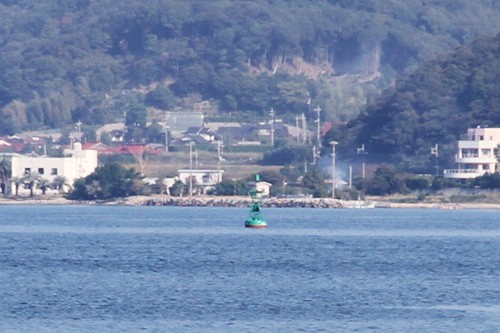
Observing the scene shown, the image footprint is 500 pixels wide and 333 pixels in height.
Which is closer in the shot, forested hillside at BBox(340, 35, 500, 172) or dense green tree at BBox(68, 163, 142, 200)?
dense green tree at BBox(68, 163, 142, 200)

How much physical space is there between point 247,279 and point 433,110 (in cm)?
12182

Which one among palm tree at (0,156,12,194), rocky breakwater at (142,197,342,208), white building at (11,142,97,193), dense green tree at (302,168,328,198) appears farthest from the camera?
palm tree at (0,156,12,194)

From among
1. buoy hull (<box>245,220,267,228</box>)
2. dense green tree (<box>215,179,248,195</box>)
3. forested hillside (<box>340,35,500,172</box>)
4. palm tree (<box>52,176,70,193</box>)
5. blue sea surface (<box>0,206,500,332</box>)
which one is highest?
forested hillside (<box>340,35,500,172</box>)

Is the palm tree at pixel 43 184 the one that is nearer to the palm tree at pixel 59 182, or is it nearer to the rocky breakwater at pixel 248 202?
→ the palm tree at pixel 59 182

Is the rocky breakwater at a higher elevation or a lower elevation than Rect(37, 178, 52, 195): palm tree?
lower

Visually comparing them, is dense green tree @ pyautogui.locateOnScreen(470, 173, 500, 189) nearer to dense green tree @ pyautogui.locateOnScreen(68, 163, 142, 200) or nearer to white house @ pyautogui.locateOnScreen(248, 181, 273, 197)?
white house @ pyautogui.locateOnScreen(248, 181, 273, 197)

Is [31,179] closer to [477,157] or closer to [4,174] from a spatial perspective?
[4,174]

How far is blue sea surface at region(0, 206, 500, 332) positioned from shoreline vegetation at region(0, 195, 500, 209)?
3803 cm

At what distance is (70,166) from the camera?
428 ft

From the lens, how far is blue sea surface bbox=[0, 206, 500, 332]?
113 feet

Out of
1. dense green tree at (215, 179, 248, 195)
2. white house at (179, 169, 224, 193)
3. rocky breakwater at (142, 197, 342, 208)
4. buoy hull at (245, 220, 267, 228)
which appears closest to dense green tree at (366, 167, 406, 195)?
rocky breakwater at (142, 197, 342, 208)

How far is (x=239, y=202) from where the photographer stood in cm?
11906

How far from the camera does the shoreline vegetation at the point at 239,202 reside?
11750 cm

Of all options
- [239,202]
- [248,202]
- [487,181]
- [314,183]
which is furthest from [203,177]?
[487,181]
